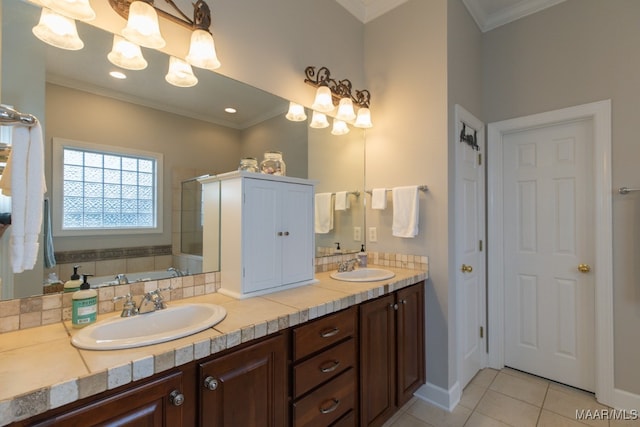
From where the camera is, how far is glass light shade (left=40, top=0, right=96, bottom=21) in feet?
3.49

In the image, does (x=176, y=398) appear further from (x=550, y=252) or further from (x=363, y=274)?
(x=550, y=252)

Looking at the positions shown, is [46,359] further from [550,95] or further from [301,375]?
[550,95]

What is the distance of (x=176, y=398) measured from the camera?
889 millimetres

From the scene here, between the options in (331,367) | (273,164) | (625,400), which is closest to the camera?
(331,367)

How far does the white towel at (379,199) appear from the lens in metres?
2.26

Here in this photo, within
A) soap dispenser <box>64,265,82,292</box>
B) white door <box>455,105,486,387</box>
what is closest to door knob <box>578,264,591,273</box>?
white door <box>455,105,486,387</box>

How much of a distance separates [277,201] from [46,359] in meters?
1.06

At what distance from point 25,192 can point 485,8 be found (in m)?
3.14

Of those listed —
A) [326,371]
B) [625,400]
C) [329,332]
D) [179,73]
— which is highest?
[179,73]

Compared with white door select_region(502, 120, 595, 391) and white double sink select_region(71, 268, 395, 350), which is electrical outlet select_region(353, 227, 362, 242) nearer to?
white door select_region(502, 120, 595, 391)

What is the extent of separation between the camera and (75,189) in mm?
1190

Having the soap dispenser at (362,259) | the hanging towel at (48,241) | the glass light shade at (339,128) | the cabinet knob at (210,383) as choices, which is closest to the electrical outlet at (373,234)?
the soap dispenser at (362,259)

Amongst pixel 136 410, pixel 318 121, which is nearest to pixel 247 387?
pixel 136 410

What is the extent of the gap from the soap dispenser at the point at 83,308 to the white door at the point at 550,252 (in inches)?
110
